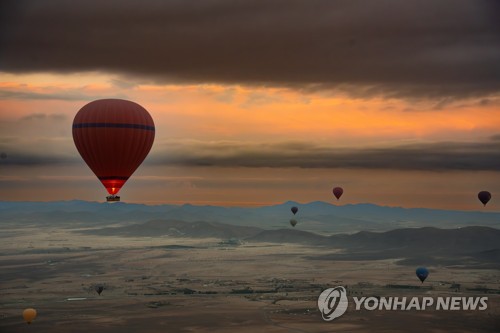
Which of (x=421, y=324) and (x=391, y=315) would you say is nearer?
(x=421, y=324)

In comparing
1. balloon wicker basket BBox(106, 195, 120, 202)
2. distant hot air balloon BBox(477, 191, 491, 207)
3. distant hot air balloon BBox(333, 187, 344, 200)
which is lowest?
balloon wicker basket BBox(106, 195, 120, 202)

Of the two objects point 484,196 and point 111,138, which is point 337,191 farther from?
point 111,138

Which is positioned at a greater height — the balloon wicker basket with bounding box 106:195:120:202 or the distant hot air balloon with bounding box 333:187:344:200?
the distant hot air balloon with bounding box 333:187:344:200

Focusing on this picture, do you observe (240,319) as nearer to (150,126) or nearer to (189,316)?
(189,316)

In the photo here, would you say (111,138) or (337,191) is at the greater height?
(337,191)

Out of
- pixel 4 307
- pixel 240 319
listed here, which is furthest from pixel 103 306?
pixel 240 319

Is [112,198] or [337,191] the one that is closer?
[112,198]

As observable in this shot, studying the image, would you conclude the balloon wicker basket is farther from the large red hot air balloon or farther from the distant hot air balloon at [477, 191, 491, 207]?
the distant hot air balloon at [477, 191, 491, 207]

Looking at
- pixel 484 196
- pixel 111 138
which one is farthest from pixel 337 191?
pixel 111 138

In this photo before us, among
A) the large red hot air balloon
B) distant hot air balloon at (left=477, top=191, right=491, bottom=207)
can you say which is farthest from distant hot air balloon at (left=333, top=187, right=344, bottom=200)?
the large red hot air balloon
